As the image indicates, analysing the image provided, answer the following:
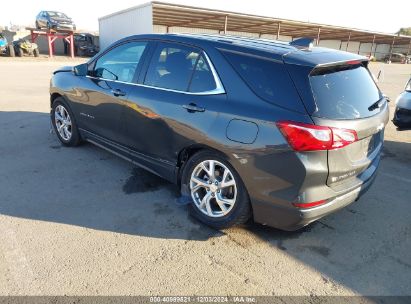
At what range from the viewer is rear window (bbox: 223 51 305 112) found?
8.94 ft

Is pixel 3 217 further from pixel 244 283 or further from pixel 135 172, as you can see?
pixel 244 283

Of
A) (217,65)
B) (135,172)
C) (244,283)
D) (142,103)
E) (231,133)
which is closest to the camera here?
(244,283)

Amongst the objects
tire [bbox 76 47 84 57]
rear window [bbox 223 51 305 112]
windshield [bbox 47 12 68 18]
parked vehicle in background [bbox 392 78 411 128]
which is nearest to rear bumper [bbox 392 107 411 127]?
parked vehicle in background [bbox 392 78 411 128]

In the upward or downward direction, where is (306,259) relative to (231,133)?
downward

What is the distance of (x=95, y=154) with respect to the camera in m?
5.05

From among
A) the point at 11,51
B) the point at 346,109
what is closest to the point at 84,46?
the point at 11,51

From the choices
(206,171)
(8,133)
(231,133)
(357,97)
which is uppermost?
(357,97)

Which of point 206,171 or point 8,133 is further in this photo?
point 8,133

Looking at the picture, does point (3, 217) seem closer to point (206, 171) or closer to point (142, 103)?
point (142, 103)

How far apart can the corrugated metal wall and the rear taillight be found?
19.3 meters

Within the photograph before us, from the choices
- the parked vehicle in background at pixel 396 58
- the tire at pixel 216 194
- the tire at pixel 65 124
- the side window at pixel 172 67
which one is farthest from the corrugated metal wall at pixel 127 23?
the parked vehicle in background at pixel 396 58

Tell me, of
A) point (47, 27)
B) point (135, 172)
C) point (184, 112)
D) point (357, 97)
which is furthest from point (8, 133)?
point (47, 27)

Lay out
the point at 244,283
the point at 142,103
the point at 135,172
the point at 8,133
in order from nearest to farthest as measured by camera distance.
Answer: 1. the point at 244,283
2. the point at 142,103
3. the point at 135,172
4. the point at 8,133

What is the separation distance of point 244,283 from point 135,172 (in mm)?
2316
